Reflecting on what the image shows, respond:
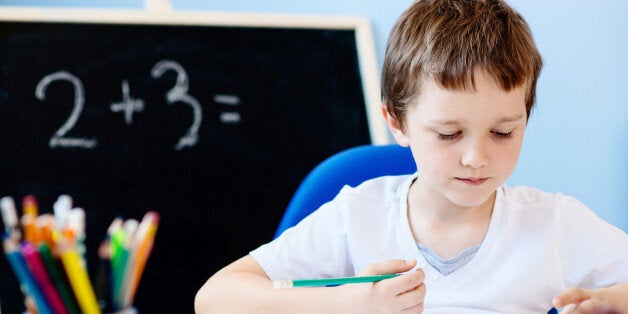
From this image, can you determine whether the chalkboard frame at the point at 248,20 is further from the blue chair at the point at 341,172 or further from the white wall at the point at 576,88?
the blue chair at the point at 341,172

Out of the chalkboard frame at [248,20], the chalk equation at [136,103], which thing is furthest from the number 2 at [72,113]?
the chalkboard frame at [248,20]

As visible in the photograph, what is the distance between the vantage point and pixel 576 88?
5.27 ft

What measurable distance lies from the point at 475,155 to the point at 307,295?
226 millimetres

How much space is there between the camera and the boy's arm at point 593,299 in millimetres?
694

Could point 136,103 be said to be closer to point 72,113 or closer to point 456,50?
point 72,113

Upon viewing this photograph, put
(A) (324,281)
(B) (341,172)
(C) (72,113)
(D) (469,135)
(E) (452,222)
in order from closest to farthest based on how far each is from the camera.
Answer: (A) (324,281)
(D) (469,135)
(E) (452,222)
(B) (341,172)
(C) (72,113)

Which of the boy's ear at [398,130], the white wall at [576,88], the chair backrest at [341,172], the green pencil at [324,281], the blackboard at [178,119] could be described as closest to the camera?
the green pencil at [324,281]

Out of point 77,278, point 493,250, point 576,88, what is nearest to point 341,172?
point 493,250

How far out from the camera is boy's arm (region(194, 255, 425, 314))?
73 cm

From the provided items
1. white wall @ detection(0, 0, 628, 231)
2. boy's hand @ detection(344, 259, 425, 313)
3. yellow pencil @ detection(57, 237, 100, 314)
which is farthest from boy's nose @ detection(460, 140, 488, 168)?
white wall @ detection(0, 0, 628, 231)

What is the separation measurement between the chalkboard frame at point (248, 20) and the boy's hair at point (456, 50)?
606mm

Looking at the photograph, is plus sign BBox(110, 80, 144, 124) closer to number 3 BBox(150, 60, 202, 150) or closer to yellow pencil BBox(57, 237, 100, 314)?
number 3 BBox(150, 60, 202, 150)

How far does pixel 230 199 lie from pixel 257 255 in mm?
542

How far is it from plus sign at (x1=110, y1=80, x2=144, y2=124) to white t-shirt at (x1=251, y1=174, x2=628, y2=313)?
20.9 inches
